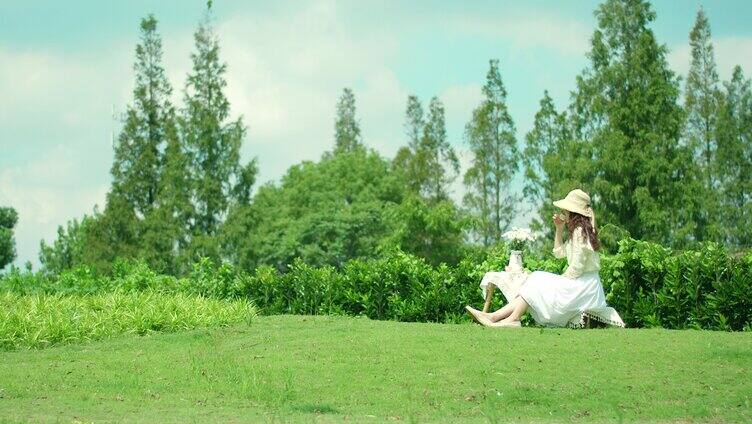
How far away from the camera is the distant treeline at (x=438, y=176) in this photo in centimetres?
3472

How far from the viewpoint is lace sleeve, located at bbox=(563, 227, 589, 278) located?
40.3ft

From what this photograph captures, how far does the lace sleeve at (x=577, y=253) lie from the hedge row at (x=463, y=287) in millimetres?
1720

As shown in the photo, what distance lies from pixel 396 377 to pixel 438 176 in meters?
44.3

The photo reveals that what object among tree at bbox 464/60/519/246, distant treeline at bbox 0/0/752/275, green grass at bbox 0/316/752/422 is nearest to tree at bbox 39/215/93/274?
distant treeline at bbox 0/0/752/275

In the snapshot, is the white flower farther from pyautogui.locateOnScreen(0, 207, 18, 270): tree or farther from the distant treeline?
pyautogui.locateOnScreen(0, 207, 18, 270): tree

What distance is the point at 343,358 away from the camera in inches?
413

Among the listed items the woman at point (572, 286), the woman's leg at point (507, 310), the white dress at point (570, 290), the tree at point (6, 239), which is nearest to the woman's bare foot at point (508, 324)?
the woman at point (572, 286)

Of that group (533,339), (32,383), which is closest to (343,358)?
(533,339)

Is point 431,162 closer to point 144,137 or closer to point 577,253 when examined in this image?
point 144,137

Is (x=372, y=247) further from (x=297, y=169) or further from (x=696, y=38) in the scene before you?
(x=696, y=38)

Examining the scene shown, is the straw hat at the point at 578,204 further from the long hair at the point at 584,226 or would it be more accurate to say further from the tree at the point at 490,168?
the tree at the point at 490,168

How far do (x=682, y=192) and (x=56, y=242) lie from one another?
3558 centimetres

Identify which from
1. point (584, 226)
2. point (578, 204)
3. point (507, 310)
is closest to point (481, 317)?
point (507, 310)

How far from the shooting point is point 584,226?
12.4 metres
